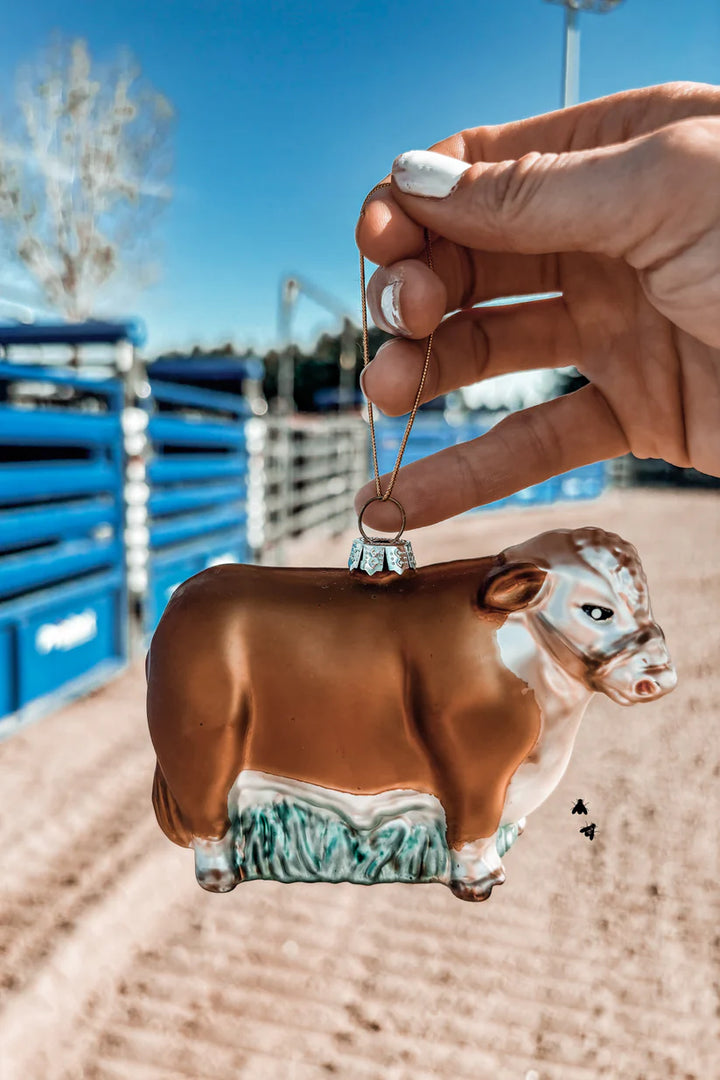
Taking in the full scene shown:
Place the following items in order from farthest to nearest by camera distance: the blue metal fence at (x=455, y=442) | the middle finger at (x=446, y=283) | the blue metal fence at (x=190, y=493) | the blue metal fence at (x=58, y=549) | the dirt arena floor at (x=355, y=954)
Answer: the blue metal fence at (x=455, y=442)
the blue metal fence at (x=190, y=493)
the blue metal fence at (x=58, y=549)
the dirt arena floor at (x=355, y=954)
the middle finger at (x=446, y=283)

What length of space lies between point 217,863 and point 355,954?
169 cm

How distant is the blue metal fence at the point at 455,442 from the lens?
9.98 meters

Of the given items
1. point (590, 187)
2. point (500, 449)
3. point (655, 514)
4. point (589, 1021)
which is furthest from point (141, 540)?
point (655, 514)

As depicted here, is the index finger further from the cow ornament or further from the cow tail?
the cow tail

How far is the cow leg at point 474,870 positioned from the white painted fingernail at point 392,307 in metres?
0.51

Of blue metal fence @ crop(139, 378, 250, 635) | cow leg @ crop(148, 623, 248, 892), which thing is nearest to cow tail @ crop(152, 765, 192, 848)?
cow leg @ crop(148, 623, 248, 892)

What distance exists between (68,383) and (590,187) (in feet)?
10.3

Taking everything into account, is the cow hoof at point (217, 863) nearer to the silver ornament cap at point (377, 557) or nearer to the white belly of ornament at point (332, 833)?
the white belly of ornament at point (332, 833)

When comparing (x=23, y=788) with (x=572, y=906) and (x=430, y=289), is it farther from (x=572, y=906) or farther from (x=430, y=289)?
(x=430, y=289)

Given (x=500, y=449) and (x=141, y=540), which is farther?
(x=141, y=540)

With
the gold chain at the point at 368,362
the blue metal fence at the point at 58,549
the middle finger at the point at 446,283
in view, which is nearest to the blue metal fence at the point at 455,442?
the blue metal fence at the point at 58,549

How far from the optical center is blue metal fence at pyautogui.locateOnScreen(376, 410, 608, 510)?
998cm

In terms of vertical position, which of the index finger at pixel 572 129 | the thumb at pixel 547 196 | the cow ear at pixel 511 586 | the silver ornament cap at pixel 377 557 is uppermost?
the index finger at pixel 572 129

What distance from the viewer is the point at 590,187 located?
76cm
